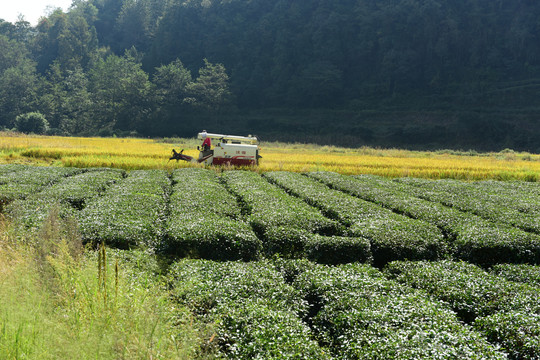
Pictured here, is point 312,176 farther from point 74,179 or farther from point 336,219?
point 74,179

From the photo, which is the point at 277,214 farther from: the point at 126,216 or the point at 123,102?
the point at 123,102

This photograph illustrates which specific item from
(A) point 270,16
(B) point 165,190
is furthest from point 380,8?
(B) point 165,190

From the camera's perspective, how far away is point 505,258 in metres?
10.5

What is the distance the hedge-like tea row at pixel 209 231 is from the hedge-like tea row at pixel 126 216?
509mm

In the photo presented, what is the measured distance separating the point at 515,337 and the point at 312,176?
55.4ft

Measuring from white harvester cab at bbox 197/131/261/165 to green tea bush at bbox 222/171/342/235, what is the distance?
696 centimetres

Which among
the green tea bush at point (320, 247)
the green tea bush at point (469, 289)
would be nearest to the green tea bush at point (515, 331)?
the green tea bush at point (469, 289)

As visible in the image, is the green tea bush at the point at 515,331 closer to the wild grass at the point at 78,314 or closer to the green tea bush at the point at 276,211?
the wild grass at the point at 78,314

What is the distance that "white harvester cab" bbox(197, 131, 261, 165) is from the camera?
79.0ft

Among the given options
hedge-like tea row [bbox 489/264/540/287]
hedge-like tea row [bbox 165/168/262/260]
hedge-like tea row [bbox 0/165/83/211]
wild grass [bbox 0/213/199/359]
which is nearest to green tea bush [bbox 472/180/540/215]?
hedge-like tea row [bbox 489/264/540/287]

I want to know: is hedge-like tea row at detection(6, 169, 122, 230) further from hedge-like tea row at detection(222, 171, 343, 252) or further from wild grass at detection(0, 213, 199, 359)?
hedge-like tea row at detection(222, 171, 343, 252)

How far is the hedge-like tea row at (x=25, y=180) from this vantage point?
13.4 meters

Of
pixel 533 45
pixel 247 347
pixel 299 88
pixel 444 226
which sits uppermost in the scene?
pixel 533 45

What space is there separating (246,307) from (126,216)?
6.34 metres
